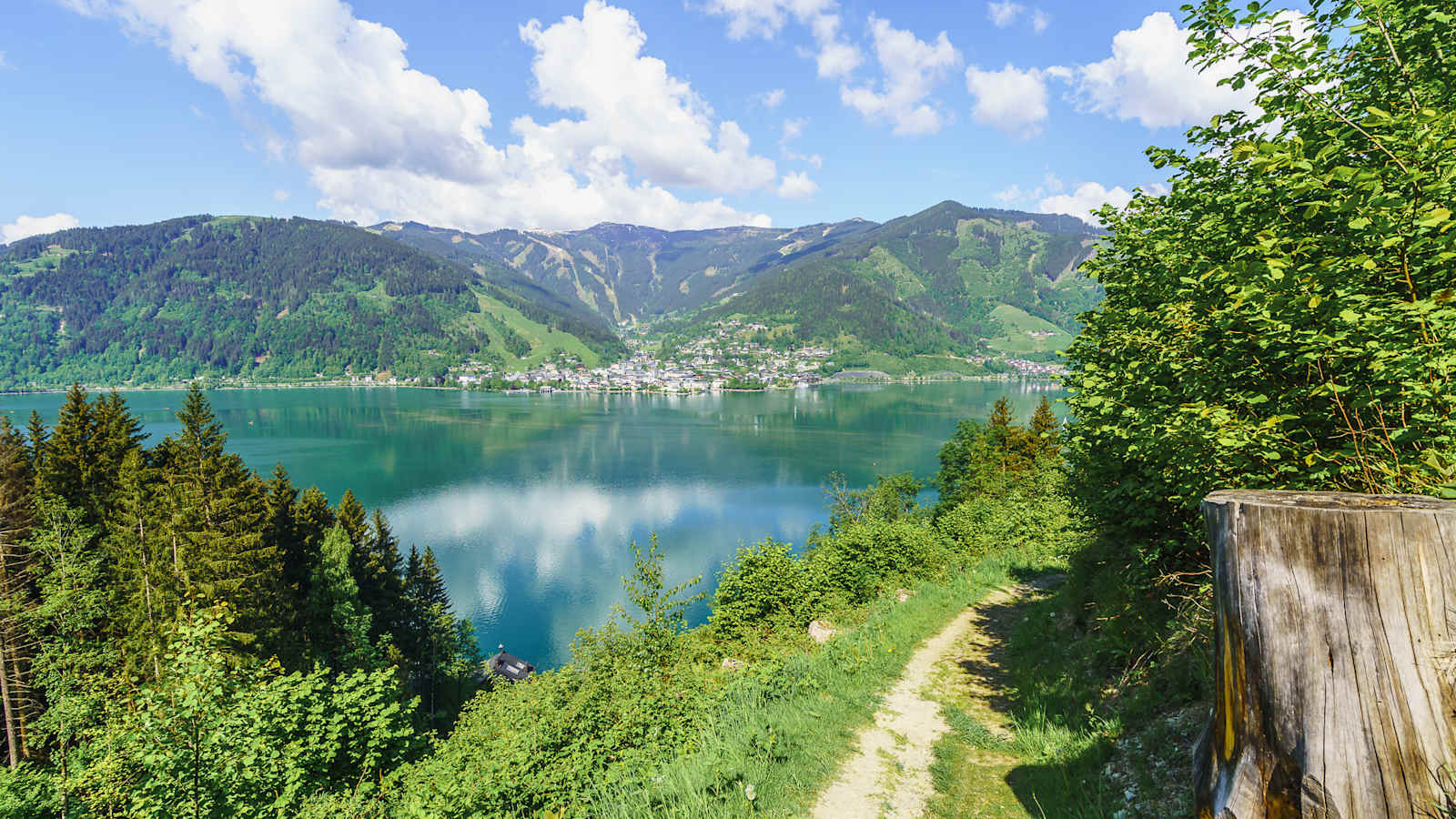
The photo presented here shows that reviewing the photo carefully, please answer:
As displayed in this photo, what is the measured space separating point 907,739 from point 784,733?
1545 millimetres

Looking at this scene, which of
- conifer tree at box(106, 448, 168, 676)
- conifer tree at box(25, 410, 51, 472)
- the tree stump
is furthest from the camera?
conifer tree at box(25, 410, 51, 472)

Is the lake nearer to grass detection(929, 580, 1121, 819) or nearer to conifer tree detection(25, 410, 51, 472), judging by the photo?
conifer tree detection(25, 410, 51, 472)

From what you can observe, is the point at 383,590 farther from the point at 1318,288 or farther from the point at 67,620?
the point at 1318,288

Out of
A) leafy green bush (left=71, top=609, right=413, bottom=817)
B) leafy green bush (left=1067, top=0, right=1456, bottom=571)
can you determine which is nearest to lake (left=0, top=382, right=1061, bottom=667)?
leafy green bush (left=71, top=609, right=413, bottom=817)

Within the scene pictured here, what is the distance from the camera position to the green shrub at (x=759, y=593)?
47.4 feet

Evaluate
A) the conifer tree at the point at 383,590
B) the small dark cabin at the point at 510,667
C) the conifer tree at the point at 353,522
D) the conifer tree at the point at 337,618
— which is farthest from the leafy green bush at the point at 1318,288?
the conifer tree at the point at 353,522

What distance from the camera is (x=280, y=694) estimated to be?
9.62 meters

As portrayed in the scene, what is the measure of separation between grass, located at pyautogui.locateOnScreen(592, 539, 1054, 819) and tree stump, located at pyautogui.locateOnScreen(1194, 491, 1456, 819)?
427 cm

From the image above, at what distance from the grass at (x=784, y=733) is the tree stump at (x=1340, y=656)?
4.27m

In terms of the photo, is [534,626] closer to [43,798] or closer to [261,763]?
[43,798]

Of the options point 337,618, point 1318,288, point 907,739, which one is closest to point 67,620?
point 337,618

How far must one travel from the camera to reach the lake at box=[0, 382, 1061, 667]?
42.1m

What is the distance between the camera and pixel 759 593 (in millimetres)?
14805

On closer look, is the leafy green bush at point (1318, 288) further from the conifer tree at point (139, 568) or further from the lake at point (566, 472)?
the lake at point (566, 472)
